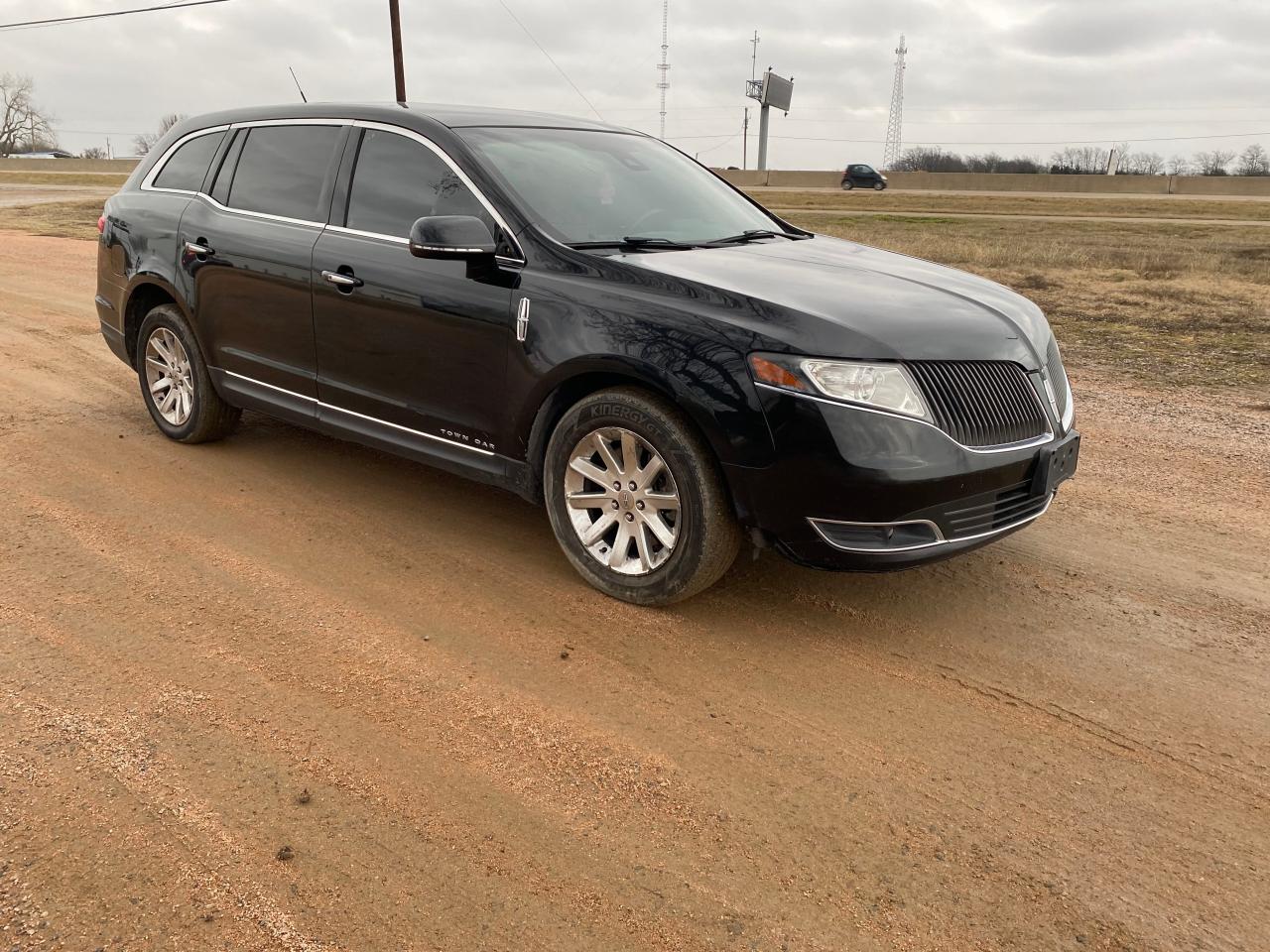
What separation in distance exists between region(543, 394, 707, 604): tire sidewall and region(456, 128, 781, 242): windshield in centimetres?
78

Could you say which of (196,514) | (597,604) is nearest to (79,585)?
(196,514)

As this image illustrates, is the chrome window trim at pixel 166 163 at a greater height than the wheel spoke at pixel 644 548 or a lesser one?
greater

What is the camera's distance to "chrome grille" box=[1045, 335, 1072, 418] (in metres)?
4.06

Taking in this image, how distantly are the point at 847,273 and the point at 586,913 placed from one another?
2.68 meters

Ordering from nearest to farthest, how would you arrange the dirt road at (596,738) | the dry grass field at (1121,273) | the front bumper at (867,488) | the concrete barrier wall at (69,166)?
1. the dirt road at (596,738)
2. the front bumper at (867,488)
3. the dry grass field at (1121,273)
4. the concrete barrier wall at (69,166)

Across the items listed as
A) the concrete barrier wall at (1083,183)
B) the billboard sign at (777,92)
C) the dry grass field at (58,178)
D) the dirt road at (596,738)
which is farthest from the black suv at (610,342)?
the billboard sign at (777,92)

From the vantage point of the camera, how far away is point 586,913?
239 centimetres

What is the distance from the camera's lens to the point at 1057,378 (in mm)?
4168

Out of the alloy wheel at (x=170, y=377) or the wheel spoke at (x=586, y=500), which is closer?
the wheel spoke at (x=586, y=500)

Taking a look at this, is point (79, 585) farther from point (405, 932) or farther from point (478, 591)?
point (405, 932)

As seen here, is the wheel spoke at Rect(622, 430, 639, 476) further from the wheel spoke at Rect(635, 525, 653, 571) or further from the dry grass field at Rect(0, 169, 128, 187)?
the dry grass field at Rect(0, 169, 128, 187)

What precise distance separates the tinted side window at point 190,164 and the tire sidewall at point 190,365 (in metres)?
0.70

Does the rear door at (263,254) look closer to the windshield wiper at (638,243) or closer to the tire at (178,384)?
the tire at (178,384)

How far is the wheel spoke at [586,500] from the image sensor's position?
3971 millimetres
